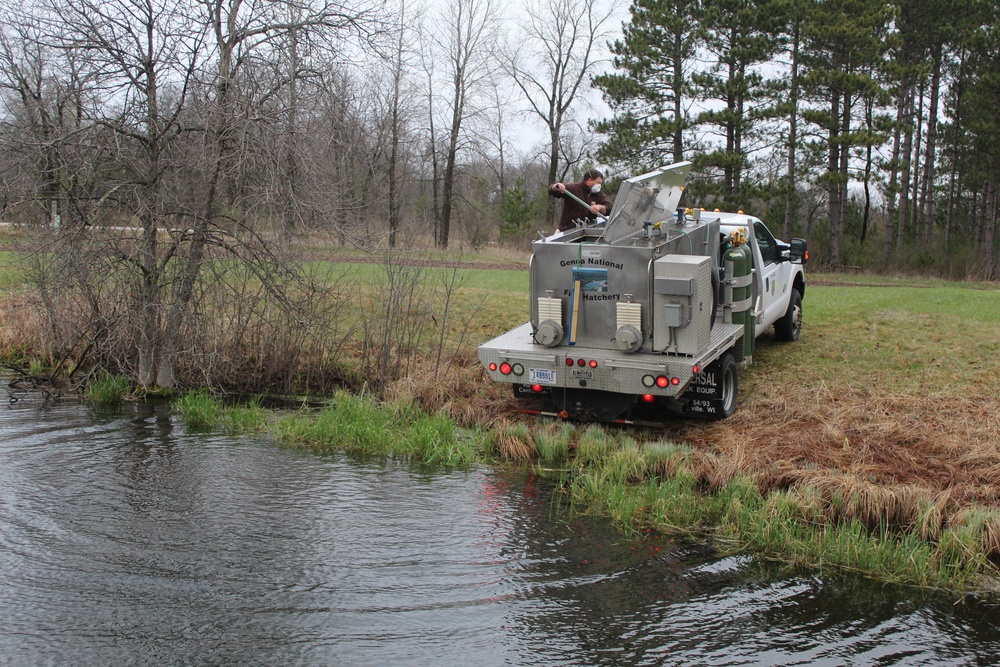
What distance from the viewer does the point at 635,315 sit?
9.41m

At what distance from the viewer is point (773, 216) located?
35500 mm

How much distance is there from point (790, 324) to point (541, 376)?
5.46 metres

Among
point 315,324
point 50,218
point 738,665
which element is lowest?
point 738,665

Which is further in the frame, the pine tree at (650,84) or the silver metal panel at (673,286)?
the pine tree at (650,84)

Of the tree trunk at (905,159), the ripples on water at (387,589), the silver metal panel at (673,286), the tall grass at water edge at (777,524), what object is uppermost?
the tree trunk at (905,159)

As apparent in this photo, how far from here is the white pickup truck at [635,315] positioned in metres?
9.22

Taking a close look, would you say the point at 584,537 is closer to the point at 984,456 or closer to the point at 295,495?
the point at 295,495

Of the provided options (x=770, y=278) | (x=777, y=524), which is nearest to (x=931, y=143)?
(x=770, y=278)

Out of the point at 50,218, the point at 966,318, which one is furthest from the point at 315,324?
the point at 966,318

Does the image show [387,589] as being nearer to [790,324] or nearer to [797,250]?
[797,250]

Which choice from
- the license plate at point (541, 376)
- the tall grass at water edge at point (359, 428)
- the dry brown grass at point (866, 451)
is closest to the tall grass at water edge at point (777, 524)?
the dry brown grass at point (866, 451)

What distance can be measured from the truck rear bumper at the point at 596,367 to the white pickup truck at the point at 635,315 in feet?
0.03

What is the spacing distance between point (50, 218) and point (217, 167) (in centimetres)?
218

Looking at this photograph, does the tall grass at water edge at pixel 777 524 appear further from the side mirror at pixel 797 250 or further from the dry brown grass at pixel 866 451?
the side mirror at pixel 797 250
